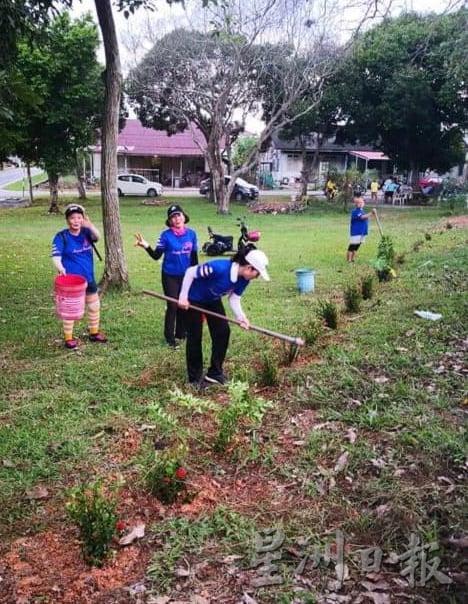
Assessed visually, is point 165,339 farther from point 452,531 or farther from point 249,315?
point 452,531

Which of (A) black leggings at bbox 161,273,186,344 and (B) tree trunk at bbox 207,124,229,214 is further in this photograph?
(B) tree trunk at bbox 207,124,229,214

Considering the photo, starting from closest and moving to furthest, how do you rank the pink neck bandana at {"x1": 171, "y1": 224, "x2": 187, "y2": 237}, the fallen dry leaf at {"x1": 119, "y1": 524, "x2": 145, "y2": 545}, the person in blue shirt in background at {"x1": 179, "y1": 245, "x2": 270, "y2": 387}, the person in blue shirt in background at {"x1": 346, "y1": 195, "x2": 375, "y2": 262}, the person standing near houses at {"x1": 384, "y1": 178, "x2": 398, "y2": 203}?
1. the fallen dry leaf at {"x1": 119, "y1": 524, "x2": 145, "y2": 545}
2. the person in blue shirt in background at {"x1": 179, "y1": 245, "x2": 270, "y2": 387}
3. the pink neck bandana at {"x1": 171, "y1": 224, "x2": 187, "y2": 237}
4. the person in blue shirt in background at {"x1": 346, "y1": 195, "x2": 375, "y2": 262}
5. the person standing near houses at {"x1": 384, "y1": 178, "x2": 398, "y2": 203}

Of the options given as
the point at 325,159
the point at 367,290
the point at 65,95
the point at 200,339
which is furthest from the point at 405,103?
the point at 200,339

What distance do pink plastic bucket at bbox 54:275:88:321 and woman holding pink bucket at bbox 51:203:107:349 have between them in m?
0.01

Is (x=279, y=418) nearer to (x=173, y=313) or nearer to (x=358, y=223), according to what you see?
(x=173, y=313)

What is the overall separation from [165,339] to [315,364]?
198 centimetres

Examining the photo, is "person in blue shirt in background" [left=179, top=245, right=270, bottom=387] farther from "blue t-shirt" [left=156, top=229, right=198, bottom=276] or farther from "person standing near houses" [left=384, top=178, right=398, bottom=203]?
"person standing near houses" [left=384, top=178, right=398, bottom=203]

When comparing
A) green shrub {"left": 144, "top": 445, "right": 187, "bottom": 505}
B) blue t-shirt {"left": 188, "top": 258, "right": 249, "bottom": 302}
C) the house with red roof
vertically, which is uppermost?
the house with red roof

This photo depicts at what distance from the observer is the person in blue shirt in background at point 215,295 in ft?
14.8

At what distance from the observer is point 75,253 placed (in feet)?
20.2

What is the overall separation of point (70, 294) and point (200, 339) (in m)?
1.81

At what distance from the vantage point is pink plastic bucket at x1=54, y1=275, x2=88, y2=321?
6.00 m

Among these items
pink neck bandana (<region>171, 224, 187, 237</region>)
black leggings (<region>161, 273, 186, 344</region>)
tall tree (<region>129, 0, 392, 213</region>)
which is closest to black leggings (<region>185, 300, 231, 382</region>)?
black leggings (<region>161, 273, 186, 344</region>)

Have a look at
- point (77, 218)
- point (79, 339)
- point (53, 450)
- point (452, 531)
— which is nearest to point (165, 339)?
point (79, 339)
